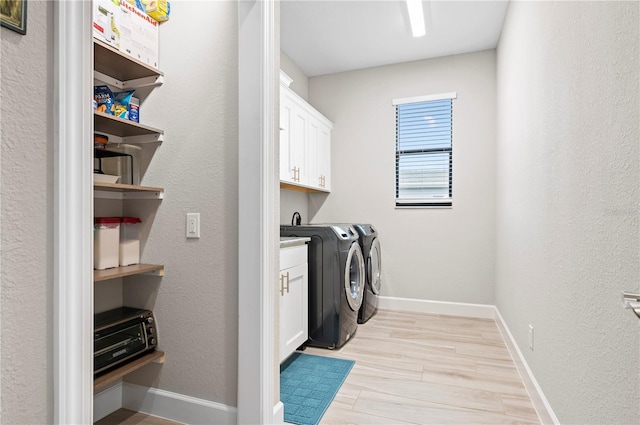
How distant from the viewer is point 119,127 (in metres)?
1.71

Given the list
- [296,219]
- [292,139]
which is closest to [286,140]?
[292,139]

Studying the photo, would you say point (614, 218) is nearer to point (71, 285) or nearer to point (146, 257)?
point (71, 285)

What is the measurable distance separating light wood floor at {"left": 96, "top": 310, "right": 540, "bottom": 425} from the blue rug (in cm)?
6

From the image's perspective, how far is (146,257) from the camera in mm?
1821

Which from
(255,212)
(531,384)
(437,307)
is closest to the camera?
(255,212)

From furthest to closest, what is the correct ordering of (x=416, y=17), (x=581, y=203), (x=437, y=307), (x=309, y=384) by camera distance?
(x=437, y=307), (x=416, y=17), (x=309, y=384), (x=581, y=203)

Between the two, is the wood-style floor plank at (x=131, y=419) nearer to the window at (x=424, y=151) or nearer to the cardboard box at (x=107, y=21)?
the cardboard box at (x=107, y=21)

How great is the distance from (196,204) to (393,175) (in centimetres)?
273

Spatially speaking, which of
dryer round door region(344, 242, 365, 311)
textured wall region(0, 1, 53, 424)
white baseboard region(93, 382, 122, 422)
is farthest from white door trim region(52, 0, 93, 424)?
dryer round door region(344, 242, 365, 311)

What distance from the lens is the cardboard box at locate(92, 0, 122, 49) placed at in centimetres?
157

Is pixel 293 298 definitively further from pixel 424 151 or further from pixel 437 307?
pixel 424 151

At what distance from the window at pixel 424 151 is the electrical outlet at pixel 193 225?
8.96 feet

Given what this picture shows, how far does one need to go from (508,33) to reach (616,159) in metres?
2.35

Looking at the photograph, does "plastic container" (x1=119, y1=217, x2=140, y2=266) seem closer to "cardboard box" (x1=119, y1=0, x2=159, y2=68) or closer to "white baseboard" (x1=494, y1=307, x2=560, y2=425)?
"cardboard box" (x1=119, y1=0, x2=159, y2=68)
